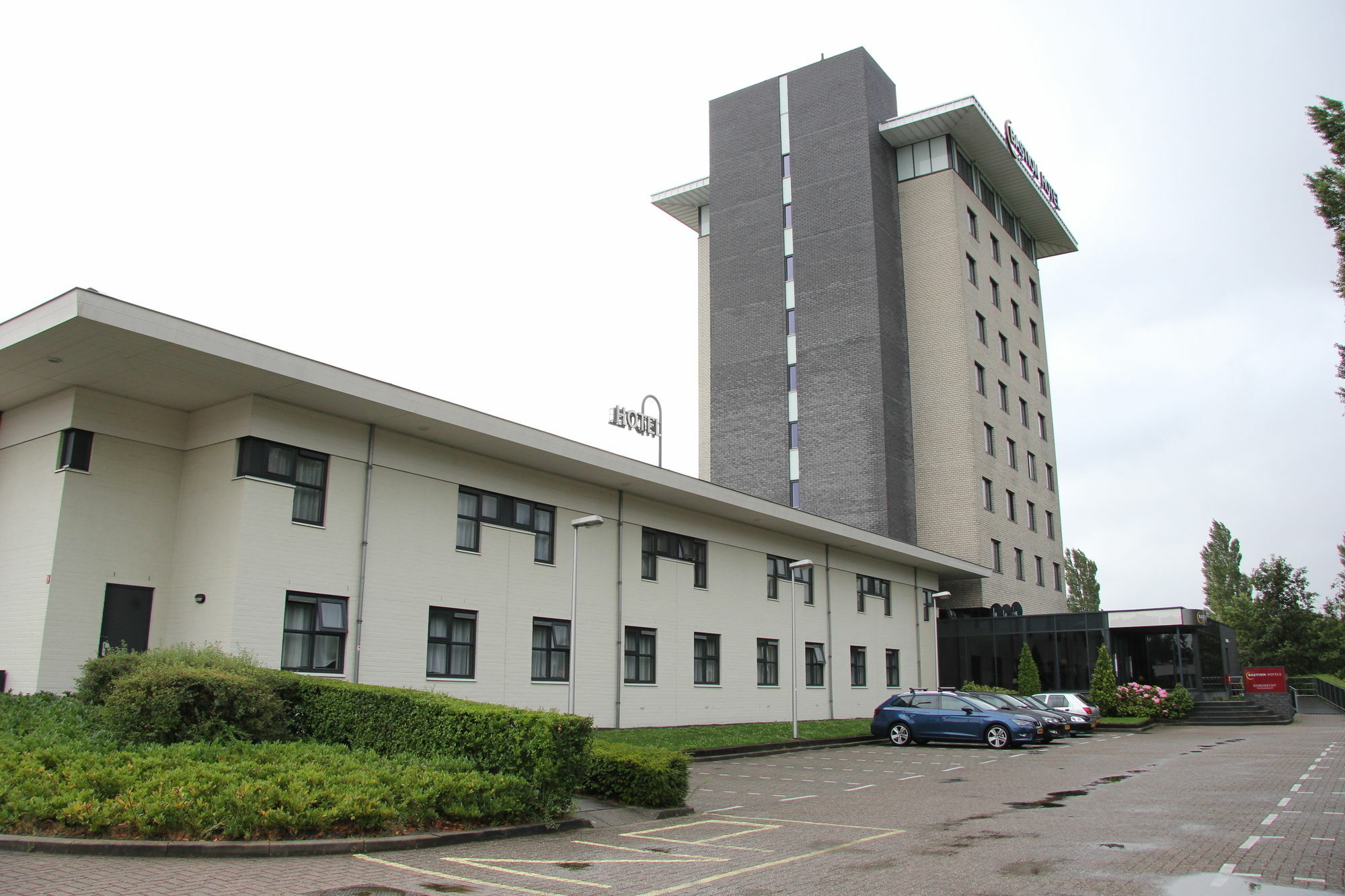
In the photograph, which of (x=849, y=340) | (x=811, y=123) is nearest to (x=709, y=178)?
(x=811, y=123)

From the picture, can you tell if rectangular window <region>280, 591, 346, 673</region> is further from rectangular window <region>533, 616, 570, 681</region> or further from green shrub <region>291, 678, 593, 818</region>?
rectangular window <region>533, 616, 570, 681</region>

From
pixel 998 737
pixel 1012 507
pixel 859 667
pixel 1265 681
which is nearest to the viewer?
pixel 998 737

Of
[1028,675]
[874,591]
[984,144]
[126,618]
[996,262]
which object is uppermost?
[984,144]

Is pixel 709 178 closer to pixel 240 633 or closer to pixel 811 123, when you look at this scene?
pixel 811 123

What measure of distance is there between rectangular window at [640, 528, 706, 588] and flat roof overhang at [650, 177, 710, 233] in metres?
28.6

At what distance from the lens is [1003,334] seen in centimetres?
5191

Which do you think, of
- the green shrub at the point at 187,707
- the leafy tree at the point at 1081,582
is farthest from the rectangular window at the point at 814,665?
the leafy tree at the point at 1081,582

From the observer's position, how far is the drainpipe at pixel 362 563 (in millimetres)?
20000

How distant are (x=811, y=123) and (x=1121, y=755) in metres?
34.9

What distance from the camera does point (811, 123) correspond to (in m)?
49.5

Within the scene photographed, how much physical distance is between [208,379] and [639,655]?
13.8 meters

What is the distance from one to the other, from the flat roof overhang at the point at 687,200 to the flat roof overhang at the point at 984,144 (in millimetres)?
10557

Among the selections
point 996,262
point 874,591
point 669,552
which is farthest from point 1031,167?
point 669,552

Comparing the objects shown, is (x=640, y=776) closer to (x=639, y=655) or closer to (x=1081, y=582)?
(x=639, y=655)
